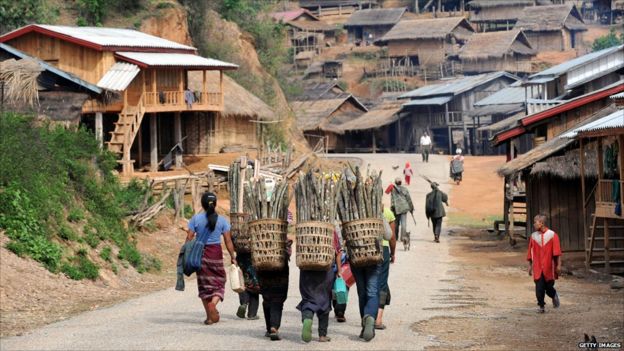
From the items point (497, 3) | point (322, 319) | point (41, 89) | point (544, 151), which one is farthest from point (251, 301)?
point (497, 3)

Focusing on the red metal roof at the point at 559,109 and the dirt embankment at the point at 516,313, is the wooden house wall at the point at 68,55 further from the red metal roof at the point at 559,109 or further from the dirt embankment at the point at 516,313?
the dirt embankment at the point at 516,313

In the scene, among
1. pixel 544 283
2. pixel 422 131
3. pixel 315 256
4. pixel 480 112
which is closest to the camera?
pixel 315 256

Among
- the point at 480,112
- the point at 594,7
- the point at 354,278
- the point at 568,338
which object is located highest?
the point at 594,7

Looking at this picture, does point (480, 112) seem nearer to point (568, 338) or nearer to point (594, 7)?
point (594, 7)

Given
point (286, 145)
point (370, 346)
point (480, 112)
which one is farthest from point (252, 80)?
point (370, 346)

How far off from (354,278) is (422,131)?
58.7 meters

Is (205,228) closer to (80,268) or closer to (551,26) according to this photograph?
(80,268)

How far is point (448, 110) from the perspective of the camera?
7012 cm

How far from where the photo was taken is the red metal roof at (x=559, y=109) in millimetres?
28047

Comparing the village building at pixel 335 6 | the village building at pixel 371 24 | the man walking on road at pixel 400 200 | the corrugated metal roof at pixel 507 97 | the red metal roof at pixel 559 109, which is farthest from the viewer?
the village building at pixel 335 6

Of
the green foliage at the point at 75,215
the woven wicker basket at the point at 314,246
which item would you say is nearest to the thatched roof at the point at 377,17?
the green foliage at the point at 75,215

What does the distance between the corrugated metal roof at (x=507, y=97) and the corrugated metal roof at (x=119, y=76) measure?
28244 mm

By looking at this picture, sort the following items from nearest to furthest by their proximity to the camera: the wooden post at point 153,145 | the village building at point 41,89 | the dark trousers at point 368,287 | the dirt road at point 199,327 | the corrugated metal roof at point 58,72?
1. the dirt road at point 199,327
2. the dark trousers at point 368,287
3. the village building at point 41,89
4. the corrugated metal roof at point 58,72
5. the wooden post at point 153,145

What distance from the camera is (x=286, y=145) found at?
5359cm
